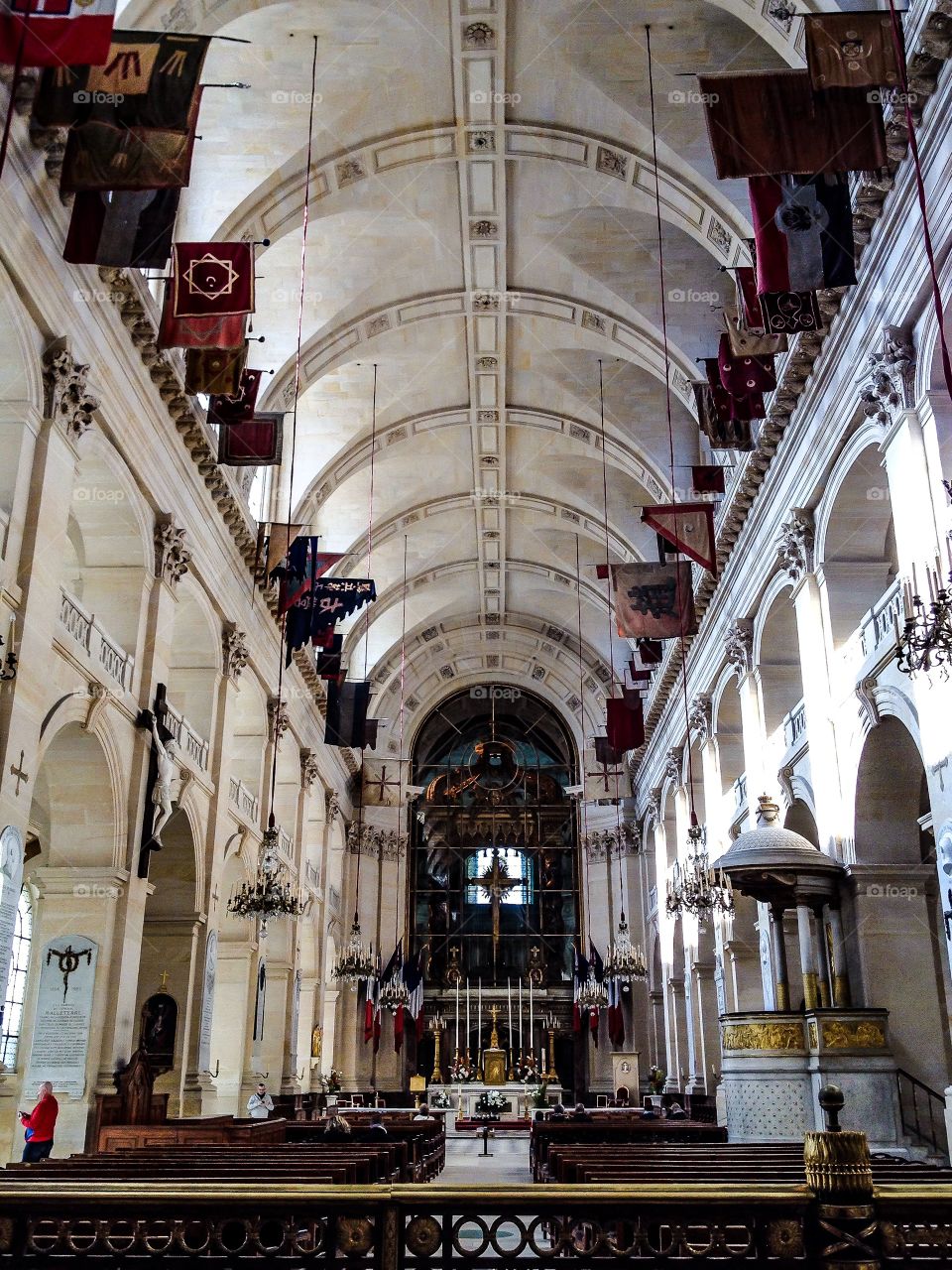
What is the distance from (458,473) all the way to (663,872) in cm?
1213

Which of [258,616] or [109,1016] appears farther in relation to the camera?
[258,616]

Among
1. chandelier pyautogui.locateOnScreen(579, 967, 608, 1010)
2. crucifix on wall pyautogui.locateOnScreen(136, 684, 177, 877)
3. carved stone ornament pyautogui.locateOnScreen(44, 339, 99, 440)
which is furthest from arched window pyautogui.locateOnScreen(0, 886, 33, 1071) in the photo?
chandelier pyautogui.locateOnScreen(579, 967, 608, 1010)

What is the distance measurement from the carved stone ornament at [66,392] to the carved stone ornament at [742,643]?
11.5 m

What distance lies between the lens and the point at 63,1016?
1416 centimetres

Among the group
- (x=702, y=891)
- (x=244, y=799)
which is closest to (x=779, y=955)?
(x=702, y=891)

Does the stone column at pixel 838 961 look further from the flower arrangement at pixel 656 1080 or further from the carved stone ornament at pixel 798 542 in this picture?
the flower arrangement at pixel 656 1080

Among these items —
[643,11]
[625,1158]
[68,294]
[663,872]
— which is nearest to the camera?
[625,1158]

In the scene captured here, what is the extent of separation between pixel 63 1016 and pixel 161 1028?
3.62 m

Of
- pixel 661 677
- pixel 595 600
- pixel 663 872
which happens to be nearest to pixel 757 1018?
pixel 661 677

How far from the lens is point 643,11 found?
53.1 ft

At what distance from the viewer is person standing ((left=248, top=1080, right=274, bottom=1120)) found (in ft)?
65.8

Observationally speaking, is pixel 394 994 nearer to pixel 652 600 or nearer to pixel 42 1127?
pixel 652 600

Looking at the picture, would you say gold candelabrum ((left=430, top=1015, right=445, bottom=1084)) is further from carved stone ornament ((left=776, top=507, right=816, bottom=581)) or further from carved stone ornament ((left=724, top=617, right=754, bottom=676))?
carved stone ornament ((left=776, top=507, right=816, bottom=581))

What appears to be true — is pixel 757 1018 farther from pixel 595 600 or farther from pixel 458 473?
pixel 595 600
